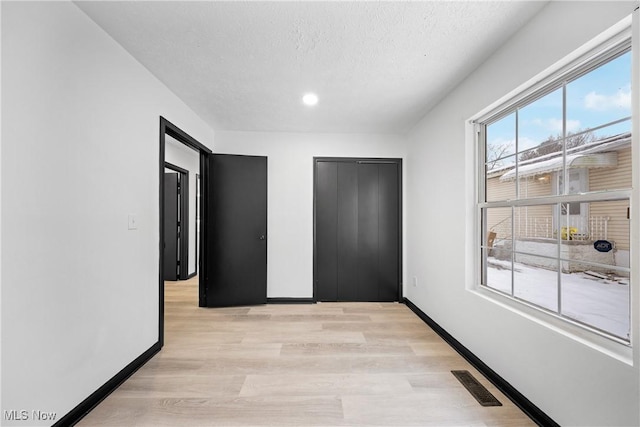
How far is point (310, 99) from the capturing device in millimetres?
2916

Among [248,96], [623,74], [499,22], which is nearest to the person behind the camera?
[623,74]

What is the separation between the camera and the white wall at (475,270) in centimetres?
130

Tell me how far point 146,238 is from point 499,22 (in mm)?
2963

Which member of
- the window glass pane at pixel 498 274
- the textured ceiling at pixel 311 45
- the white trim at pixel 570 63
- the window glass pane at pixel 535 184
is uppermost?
the textured ceiling at pixel 311 45

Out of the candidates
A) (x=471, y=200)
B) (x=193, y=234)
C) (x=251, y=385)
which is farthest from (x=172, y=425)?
(x=193, y=234)

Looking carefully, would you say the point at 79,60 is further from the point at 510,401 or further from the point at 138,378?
the point at 510,401

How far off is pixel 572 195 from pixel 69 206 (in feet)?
9.20

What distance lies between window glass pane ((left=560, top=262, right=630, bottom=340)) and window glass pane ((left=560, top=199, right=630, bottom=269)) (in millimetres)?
62

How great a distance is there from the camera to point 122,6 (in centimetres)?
165

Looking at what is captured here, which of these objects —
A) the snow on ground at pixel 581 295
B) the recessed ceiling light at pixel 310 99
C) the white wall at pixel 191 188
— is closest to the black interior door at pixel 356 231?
the recessed ceiling light at pixel 310 99

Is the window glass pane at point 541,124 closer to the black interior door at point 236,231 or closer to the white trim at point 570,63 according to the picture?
the white trim at point 570,63

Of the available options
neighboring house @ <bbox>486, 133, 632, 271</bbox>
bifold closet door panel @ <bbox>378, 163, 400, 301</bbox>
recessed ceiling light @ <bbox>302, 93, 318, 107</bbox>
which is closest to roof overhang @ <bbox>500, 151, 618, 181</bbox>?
neighboring house @ <bbox>486, 133, 632, 271</bbox>

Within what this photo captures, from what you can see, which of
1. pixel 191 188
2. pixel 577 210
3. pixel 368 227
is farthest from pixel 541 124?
pixel 191 188

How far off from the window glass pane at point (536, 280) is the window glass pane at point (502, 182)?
0.47 m
